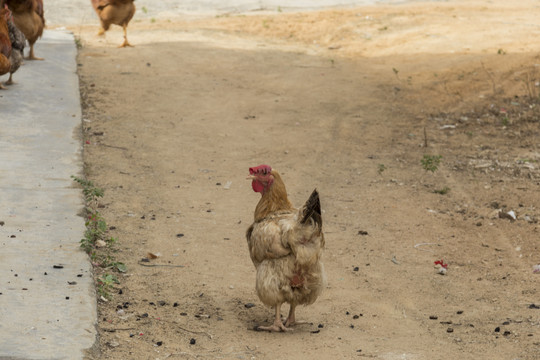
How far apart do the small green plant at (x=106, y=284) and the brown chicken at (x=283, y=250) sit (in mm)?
1016

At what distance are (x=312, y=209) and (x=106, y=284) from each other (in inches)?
63.0

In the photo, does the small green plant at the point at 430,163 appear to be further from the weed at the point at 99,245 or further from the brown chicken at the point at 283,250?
the weed at the point at 99,245

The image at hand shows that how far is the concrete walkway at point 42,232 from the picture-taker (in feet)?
12.7

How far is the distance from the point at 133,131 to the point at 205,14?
11.4 metres

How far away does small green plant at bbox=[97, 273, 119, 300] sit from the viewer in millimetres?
4746

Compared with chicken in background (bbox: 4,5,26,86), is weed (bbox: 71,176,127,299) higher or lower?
lower

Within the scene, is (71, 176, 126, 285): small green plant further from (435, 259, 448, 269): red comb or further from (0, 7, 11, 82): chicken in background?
(0, 7, 11, 82): chicken in background

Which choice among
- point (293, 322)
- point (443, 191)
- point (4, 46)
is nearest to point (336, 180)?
point (443, 191)

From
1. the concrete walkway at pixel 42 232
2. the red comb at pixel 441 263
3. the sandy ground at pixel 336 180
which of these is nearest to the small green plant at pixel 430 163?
the sandy ground at pixel 336 180

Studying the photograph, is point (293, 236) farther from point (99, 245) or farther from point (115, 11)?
point (115, 11)

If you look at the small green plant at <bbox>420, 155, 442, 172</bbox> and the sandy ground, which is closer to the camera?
the sandy ground

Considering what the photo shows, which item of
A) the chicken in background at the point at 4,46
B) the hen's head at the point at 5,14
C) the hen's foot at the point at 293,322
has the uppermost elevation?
the hen's head at the point at 5,14

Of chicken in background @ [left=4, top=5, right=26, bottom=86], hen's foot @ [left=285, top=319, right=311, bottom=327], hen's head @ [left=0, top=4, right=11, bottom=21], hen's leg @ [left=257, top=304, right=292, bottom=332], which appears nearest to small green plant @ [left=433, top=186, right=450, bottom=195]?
hen's foot @ [left=285, top=319, right=311, bottom=327]

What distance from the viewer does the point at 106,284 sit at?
4887 millimetres
